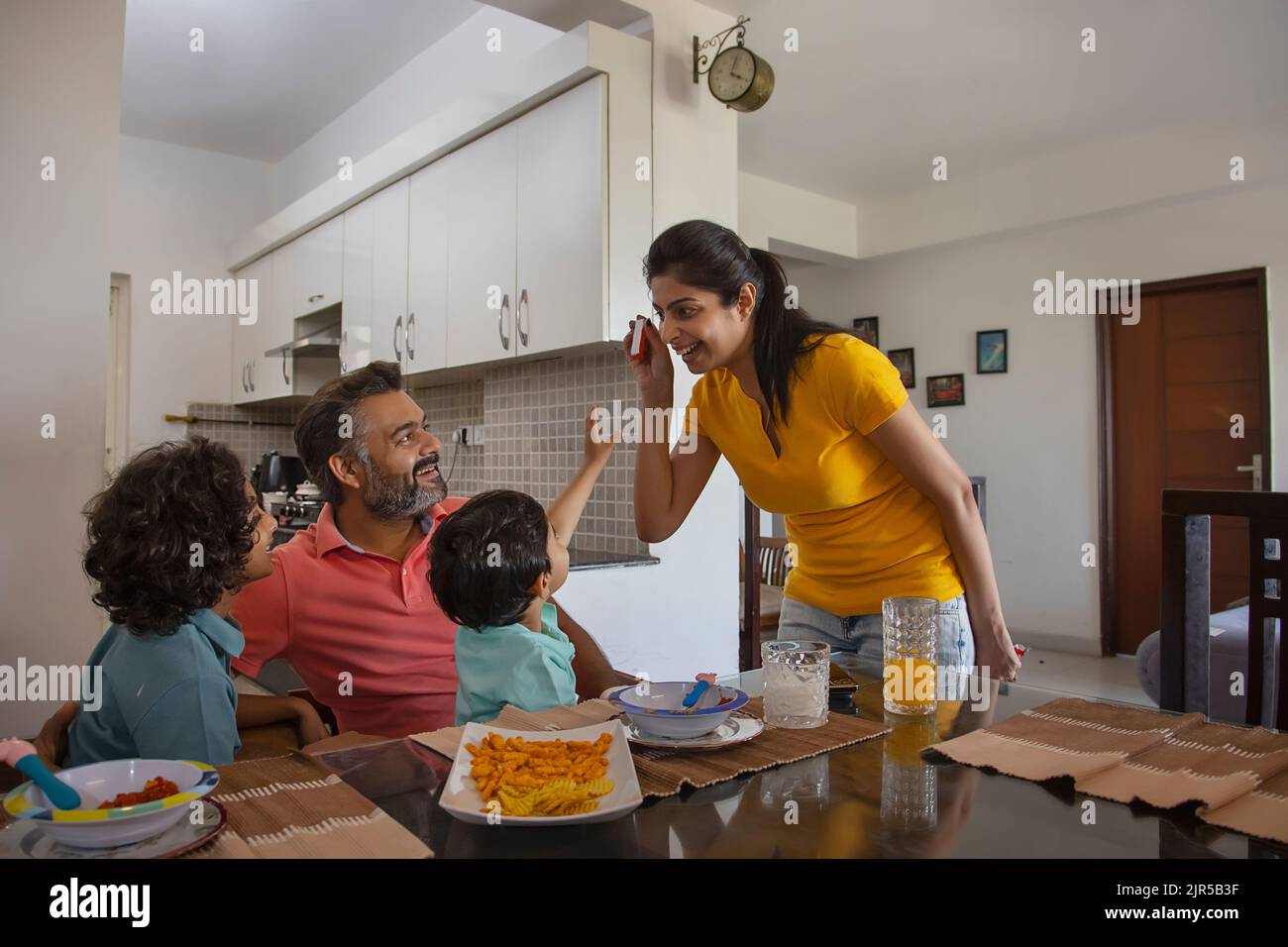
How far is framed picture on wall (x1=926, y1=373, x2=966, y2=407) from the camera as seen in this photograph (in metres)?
5.75

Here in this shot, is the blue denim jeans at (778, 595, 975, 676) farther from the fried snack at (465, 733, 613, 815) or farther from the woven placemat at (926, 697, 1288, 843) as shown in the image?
the fried snack at (465, 733, 613, 815)

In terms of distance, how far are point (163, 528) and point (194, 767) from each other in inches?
19.4

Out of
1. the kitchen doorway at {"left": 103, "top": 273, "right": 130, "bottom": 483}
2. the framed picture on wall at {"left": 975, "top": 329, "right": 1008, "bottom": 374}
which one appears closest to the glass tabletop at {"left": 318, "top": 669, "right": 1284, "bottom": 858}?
the kitchen doorway at {"left": 103, "top": 273, "right": 130, "bottom": 483}

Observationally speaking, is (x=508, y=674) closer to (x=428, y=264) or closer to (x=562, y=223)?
(x=562, y=223)

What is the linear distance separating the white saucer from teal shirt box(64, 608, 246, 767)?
1.68 feet

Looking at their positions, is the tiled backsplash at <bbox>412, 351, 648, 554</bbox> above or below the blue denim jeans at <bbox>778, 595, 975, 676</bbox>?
above

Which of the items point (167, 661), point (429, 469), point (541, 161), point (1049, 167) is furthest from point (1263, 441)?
point (167, 661)

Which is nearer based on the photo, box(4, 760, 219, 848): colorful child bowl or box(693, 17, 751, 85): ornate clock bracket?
box(4, 760, 219, 848): colorful child bowl

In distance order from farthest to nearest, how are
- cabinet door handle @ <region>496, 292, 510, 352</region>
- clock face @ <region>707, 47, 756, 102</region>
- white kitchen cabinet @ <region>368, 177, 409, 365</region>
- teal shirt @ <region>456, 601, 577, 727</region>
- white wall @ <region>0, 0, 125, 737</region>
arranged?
white kitchen cabinet @ <region>368, 177, 409, 365</region>, cabinet door handle @ <region>496, 292, 510, 352</region>, clock face @ <region>707, 47, 756, 102</region>, white wall @ <region>0, 0, 125, 737</region>, teal shirt @ <region>456, 601, 577, 727</region>

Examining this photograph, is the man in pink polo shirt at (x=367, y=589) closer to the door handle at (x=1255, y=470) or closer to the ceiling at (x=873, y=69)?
the ceiling at (x=873, y=69)

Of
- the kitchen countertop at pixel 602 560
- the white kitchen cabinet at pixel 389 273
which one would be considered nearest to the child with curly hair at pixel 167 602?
the kitchen countertop at pixel 602 560

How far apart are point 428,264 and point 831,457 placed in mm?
2285

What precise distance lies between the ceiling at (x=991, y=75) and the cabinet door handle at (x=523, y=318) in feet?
3.74
